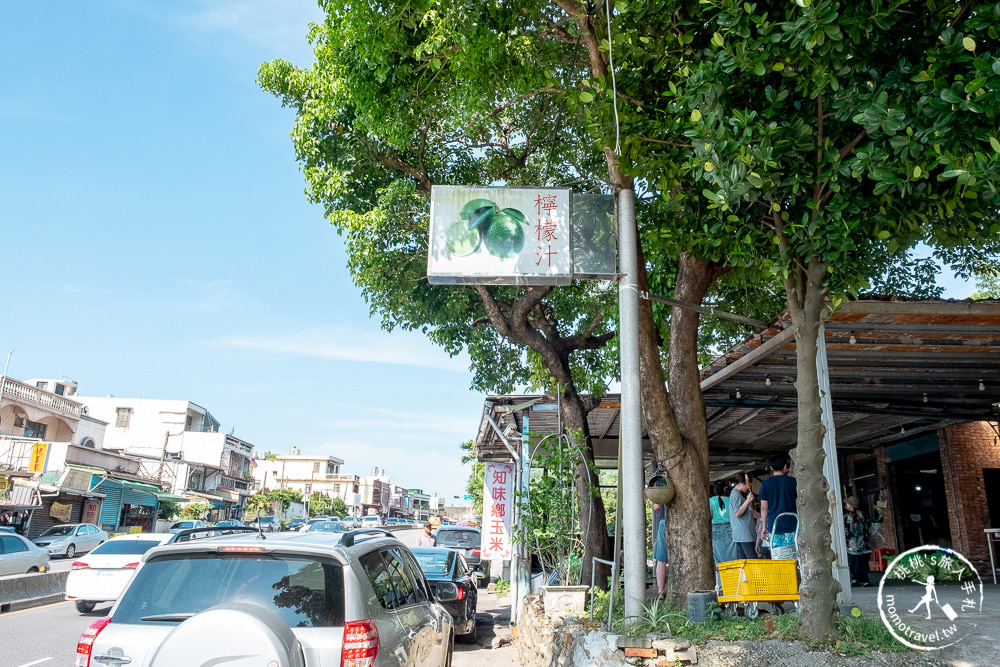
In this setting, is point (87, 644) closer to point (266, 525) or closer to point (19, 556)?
point (19, 556)

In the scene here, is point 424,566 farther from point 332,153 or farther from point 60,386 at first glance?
point 60,386

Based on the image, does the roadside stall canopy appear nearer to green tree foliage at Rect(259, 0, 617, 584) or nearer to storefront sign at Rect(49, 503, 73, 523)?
green tree foliage at Rect(259, 0, 617, 584)

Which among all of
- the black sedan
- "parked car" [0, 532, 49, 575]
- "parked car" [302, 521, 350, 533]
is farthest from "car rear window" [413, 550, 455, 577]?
"parked car" [0, 532, 49, 575]

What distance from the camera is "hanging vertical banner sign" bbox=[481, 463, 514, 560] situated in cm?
1557

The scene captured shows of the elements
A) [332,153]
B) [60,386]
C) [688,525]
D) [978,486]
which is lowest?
[688,525]

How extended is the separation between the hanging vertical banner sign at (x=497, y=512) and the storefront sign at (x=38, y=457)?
25567mm

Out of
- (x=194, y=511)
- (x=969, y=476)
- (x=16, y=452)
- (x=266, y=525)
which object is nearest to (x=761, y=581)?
(x=969, y=476)

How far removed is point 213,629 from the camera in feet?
11.1

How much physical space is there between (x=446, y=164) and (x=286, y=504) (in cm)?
6531

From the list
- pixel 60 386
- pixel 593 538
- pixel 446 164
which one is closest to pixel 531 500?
pixel 593 538

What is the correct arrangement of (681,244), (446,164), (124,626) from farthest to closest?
(446,164) < (681,244) < (124,626)

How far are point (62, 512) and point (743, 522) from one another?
34895mm

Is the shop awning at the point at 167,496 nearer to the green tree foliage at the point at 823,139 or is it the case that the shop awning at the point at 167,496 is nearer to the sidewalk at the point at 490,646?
the sidewalk at the point at 490,646
